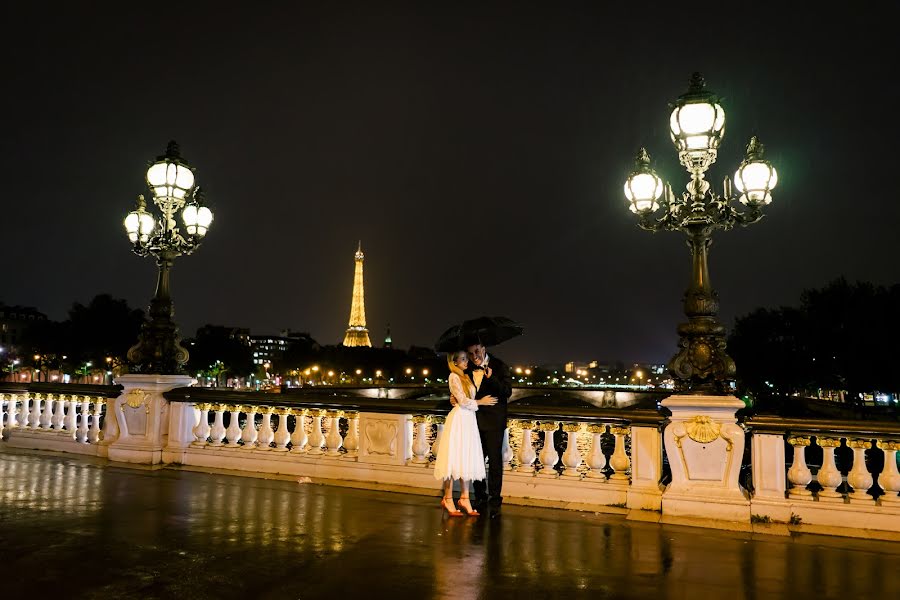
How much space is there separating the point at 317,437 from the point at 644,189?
22.1 feet

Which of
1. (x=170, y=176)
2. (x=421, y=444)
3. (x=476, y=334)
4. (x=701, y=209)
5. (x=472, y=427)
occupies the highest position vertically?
(x=170, y=176)

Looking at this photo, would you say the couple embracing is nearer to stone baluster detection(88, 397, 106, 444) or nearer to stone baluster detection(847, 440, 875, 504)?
stone baluster detection(847, 440, 875, 504)

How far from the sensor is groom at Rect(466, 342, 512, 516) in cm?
916

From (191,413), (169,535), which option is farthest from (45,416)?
(169,535)

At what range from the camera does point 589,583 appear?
638 cm

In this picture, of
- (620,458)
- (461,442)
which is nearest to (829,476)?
(620,458)

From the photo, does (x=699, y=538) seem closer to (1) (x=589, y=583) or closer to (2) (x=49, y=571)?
(1) (x=589, y=583)

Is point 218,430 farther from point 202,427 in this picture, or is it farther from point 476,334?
point 476,334

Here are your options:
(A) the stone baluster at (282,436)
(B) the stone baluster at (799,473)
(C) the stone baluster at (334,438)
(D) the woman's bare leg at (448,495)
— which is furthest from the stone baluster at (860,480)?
(A) the stone baluster at (282,436)

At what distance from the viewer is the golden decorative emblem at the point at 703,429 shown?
29.3 ft

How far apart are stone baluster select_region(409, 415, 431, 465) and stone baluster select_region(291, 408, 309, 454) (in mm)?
2186

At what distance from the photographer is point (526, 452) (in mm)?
10156

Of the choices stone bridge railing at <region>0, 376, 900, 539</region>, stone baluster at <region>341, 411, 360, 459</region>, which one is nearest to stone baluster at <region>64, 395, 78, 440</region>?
stone bridge railing at <region>0, 376, 900, 539</region>

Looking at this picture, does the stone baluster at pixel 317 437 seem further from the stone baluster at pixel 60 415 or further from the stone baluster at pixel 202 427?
the stone baluster at pixel 60 415
